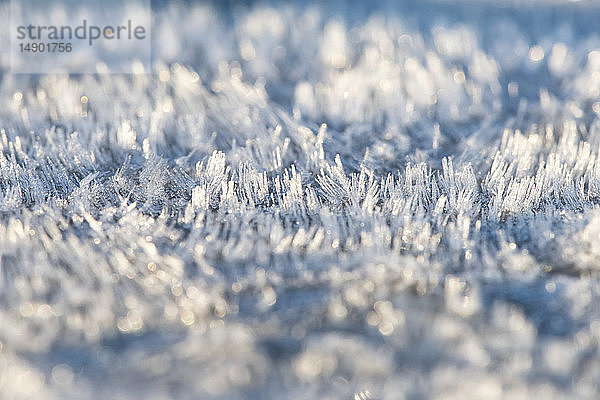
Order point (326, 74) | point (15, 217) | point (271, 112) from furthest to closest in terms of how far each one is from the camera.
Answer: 1. point (326, 74)
2. point (271, 112)
3. point (15, 217)

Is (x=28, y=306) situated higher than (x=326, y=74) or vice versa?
→ (x=326, y=74)

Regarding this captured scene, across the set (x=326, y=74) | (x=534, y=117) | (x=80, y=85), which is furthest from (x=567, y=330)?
(x=80, y=85)

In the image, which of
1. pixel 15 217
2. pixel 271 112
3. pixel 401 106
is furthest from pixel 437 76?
pixel 15 217

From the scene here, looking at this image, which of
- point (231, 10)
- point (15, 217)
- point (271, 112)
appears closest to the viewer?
point (15, 217)

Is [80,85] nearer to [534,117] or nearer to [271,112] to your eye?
[271,112]

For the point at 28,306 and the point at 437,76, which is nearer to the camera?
the point at 28,306

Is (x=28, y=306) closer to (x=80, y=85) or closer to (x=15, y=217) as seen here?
(x=15, y=217)
